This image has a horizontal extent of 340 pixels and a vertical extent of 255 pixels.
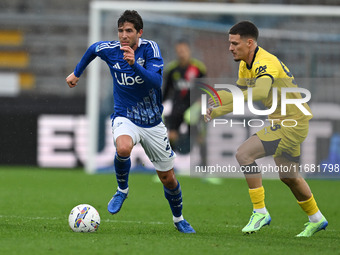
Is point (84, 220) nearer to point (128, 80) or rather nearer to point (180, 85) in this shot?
point (128, 80)

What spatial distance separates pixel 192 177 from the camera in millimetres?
13602

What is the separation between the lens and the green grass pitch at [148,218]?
18.6 feet

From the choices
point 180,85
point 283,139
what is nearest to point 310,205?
point 283,139

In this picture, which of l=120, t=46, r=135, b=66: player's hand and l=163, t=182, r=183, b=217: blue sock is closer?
l=120, t=46, r=135, b=66: player's hand

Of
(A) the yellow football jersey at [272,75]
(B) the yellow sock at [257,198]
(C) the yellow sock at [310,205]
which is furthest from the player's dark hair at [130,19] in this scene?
(C) the yellow sock at [310,205]

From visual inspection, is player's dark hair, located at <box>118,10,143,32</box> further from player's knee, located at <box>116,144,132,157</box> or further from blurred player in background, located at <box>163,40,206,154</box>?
blurred player in background, located at <box>163,40,206,154</box>

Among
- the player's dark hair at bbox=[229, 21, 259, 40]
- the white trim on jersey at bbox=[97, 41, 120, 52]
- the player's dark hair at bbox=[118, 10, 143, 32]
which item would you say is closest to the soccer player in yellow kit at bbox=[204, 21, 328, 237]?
the player's dark hair at bbox=[229, 21, 259, 40]

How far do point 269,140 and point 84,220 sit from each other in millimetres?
1896

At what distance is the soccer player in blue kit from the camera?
21.8 feet

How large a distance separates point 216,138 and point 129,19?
6732 mm

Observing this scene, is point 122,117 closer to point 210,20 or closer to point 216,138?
point 216,138

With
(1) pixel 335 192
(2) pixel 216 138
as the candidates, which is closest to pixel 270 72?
(1) pixel 335 192

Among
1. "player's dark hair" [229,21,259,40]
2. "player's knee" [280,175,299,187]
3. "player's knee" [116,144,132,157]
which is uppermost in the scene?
"player's dark hair" [229,21,259,40]

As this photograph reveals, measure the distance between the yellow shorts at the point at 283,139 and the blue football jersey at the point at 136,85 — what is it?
1.07 meters
